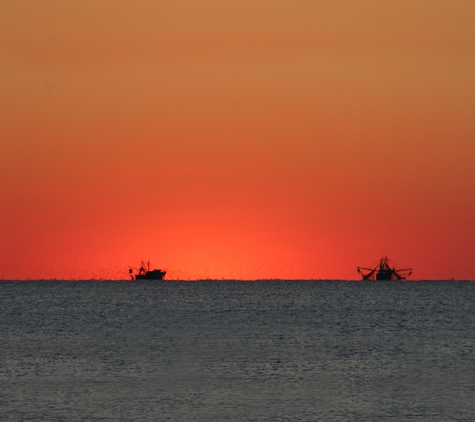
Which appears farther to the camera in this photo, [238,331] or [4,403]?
[238,331]

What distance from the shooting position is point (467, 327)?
141 metres

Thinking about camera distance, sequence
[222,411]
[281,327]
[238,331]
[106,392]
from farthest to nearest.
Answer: [281,327] → [238,331] → [106,392] → [222,411]

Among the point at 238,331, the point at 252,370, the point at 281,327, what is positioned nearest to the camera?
the point at 252,370

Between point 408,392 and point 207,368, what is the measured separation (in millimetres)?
19914

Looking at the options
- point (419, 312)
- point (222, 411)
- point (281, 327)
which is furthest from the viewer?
point (419, 312)

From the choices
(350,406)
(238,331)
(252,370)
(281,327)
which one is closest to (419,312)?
(281,327)

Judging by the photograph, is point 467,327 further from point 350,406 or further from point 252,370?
point 350,406

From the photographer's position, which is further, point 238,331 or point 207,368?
point 238,331

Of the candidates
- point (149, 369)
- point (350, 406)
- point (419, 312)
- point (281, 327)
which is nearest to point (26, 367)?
point (149, 369)

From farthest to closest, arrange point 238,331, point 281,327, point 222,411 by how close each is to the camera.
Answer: point 281,327 < point 238,331 < point 222,411

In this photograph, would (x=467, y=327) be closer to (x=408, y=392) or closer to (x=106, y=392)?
(x=408, y=392)

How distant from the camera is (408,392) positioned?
65.3 metres

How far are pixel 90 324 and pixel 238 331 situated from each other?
96.6 ft

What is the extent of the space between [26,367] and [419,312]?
128m
